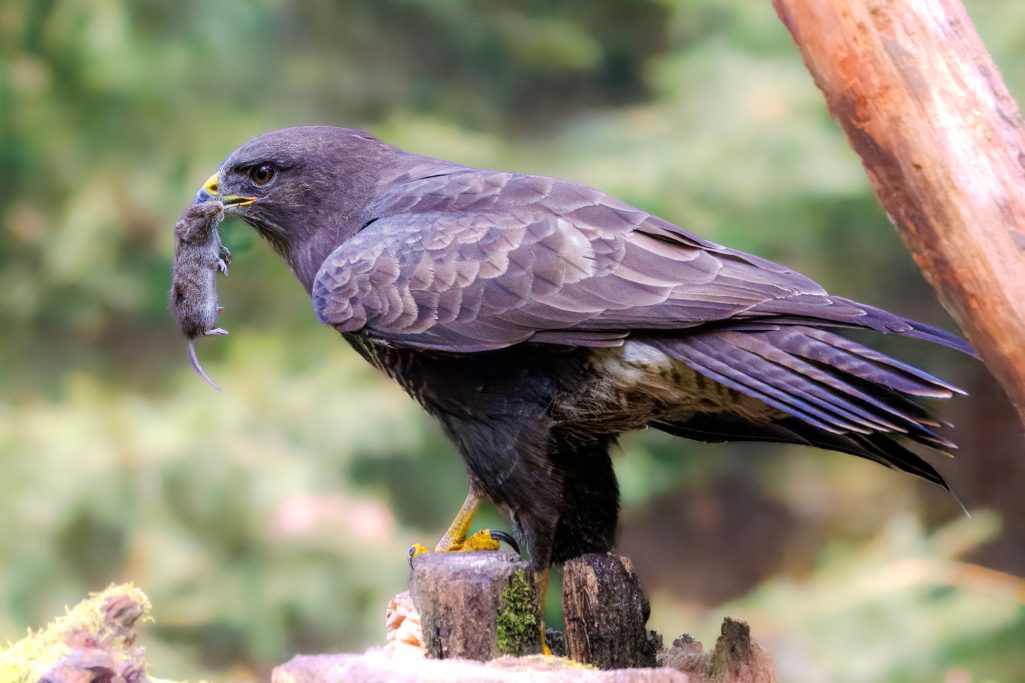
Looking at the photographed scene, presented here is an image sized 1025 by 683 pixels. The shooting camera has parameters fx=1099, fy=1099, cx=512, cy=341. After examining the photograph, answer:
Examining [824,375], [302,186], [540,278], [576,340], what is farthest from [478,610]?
[302,186]

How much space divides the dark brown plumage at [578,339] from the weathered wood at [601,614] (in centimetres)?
29

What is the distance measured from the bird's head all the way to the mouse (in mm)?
126

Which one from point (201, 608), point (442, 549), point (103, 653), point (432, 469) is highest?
point (432, 469)

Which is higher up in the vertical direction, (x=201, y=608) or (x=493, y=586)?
(x=201, y=608)

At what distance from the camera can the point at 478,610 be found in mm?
2861

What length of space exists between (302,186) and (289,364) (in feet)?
11.6

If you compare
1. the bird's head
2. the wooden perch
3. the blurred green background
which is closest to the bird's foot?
the bird's head

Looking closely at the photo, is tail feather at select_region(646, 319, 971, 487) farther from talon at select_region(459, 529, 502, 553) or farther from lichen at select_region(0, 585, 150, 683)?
lichen at select_region(0, 585, 150, 683)

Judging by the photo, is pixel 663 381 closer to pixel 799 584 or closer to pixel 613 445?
pixel 613 445

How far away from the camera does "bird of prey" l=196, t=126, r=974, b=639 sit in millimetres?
2740

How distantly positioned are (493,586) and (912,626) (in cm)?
411

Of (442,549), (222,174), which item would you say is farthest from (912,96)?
(222,174)

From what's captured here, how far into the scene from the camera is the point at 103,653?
272 centimetres

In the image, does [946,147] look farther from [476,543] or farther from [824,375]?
[476,543]
